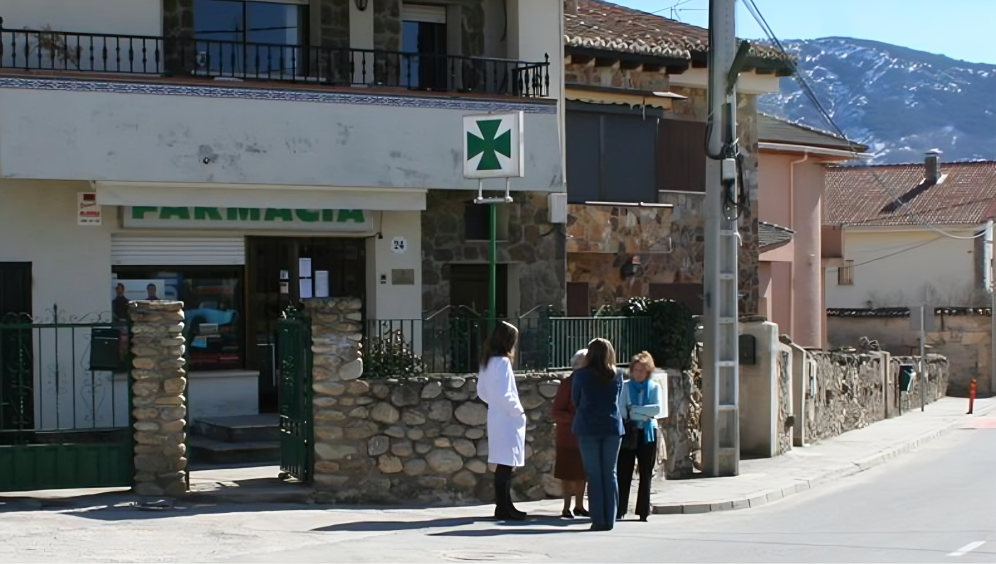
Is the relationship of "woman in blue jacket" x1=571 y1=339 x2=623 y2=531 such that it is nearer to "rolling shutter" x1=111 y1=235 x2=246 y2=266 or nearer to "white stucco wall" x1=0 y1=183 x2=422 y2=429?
"white stucco wall" x1=0 y1=183 x2=422 y2=429

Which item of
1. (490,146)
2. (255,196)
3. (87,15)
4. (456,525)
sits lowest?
(456,525)

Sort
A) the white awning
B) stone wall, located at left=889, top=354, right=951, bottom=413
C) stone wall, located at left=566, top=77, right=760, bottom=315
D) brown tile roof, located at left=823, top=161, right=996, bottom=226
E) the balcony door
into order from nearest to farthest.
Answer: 1. the white awning
2. the balcony door
3. stone wall, located at left=566, top=77, right=760, bottom=315
4. stone wall, located at left=889, top=354, right=951, bottom=413
5. brown tile roof, located at left=823, top=161, right=996, bottom=226

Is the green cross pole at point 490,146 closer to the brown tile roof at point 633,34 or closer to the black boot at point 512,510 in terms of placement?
the black boot at point 512,510

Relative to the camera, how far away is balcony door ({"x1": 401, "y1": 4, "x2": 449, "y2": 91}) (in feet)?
65.3

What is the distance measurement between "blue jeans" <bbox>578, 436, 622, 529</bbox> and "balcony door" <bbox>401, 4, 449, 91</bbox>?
8873mm

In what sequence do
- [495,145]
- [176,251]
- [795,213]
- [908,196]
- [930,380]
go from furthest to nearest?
[908,196] < [930,380] < [795,213] < [176,251] < [495,145]

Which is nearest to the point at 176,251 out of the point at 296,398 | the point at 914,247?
the point at 296,398

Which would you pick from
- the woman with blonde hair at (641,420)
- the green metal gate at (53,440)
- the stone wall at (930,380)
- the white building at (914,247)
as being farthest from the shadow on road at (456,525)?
the white building at (914,247)

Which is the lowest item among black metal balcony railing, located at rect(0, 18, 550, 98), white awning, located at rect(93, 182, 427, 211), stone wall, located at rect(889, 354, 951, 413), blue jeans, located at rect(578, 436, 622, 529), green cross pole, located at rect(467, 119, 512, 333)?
stone wall, located at rect(889, 354, 951, 413)

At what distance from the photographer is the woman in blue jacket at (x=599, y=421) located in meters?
12.2

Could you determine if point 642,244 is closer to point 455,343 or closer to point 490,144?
point 455,343

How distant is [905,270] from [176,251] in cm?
4255

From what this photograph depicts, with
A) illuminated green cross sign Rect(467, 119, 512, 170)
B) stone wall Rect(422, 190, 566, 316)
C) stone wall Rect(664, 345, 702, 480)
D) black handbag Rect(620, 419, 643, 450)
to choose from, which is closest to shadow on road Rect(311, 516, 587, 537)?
black handbag Rect(620, 419, 643, 450)

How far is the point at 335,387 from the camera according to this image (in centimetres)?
1370
